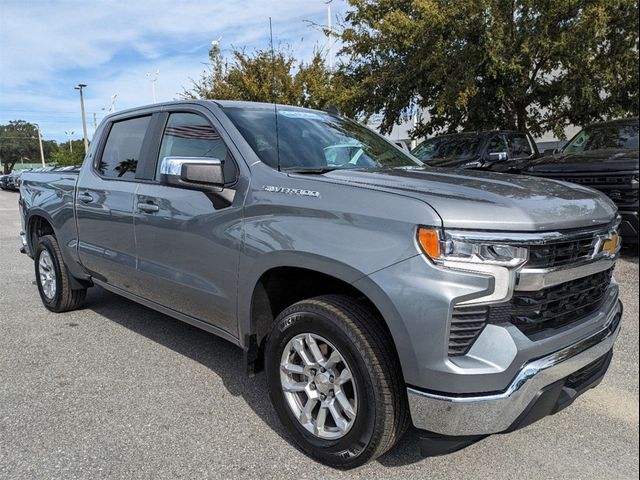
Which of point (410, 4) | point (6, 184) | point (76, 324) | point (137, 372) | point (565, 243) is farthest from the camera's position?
point (6, 184)

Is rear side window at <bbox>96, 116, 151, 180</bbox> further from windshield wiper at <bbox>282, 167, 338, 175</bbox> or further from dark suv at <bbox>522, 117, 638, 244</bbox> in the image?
dark suv at <bbox>522, 117, 638, 244</bbox>

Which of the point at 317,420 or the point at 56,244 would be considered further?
the point at 56,244

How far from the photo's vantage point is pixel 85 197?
4.64 meters

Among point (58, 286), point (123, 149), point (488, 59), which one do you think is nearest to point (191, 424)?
point (123, 149)

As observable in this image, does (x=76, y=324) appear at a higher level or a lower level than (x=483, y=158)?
lower

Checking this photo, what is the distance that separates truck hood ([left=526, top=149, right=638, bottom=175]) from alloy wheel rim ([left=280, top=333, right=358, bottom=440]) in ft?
6.82

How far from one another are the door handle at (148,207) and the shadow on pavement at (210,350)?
1253 millimetres

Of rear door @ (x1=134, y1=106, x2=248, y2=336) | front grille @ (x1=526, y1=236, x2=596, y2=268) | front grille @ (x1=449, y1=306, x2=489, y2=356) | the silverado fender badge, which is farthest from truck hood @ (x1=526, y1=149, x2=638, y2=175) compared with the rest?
rear door @ (x1=134, y1=106, x2=248, y2=336)

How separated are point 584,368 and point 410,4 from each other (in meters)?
12.6

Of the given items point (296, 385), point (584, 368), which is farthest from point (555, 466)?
point (296, 385)

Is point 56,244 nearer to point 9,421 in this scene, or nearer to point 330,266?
point 9,421

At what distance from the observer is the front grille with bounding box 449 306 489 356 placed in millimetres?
2201

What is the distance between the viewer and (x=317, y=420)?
9.12 feet

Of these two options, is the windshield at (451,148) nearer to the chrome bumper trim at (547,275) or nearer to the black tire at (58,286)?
the black tire at (58,286)
